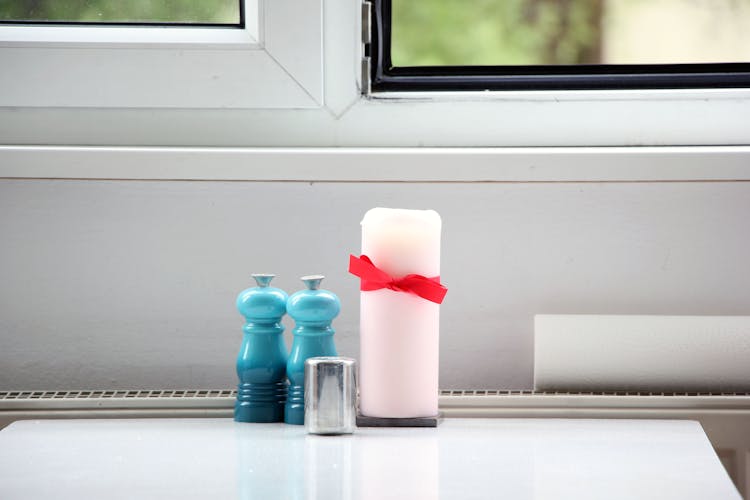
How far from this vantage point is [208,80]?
1334mm

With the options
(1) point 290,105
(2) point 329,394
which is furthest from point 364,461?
(1) point 290,105

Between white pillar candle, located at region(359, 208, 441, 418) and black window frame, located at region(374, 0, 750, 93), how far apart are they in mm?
362

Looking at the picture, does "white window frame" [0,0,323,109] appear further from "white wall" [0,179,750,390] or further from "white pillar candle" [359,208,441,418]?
"white pillar candle" [359,208,441,418]

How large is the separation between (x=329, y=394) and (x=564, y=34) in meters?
0.67

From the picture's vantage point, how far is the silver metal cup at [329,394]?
0.98 m

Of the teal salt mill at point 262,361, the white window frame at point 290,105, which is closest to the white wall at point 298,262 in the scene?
the white window frame at point 290,105

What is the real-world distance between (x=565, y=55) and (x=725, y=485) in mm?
736

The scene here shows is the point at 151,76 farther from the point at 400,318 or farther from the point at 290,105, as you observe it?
the point at 400,318

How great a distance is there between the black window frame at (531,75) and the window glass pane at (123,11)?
207 millimetres

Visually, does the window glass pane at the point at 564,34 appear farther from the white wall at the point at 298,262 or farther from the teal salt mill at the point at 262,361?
the teal salt mill at the point at 262,361

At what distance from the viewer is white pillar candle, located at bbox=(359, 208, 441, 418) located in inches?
41.2

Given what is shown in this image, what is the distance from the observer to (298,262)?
128cm

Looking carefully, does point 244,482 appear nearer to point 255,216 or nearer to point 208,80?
point 255,216

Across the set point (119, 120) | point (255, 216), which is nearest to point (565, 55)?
point (255, 216)
